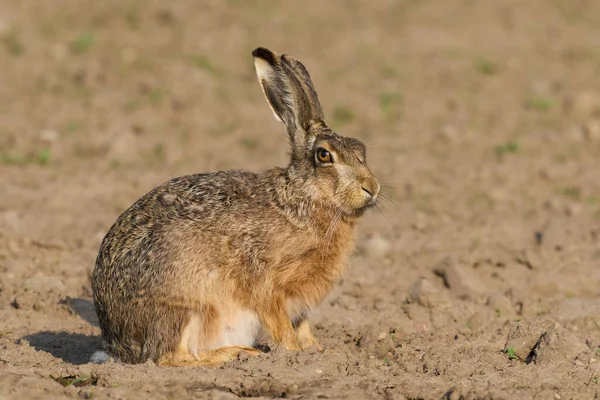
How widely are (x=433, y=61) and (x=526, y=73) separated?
4.22ft

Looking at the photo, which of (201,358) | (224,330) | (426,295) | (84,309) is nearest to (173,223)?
(224,330)

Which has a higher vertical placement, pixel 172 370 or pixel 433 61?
pixel 433 61

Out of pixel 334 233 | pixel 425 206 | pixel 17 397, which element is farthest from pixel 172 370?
Answer: pixel 425 206

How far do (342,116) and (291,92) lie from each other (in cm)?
→ 580

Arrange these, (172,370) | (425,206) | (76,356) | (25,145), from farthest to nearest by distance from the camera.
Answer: (25,145) < (425,206) < (76,356) < (172,370)

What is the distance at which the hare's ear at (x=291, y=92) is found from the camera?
241 inches

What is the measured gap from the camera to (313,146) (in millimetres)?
6078

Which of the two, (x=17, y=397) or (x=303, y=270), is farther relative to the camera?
(x=303, y=270)

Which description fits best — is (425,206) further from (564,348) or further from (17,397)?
(17,397)

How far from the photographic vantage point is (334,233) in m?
5.96

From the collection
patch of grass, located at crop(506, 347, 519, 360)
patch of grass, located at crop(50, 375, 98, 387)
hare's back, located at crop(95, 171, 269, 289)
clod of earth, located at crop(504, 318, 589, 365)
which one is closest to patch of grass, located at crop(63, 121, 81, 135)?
hare's back, located at crop(95, 171, 269, 289)

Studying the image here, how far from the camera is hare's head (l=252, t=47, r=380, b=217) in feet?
19.4

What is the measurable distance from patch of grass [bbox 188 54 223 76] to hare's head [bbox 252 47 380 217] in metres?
6.81

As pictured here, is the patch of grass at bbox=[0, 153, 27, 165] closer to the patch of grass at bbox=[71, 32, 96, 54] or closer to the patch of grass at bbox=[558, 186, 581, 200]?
the patch of grass at bbox=[71, 32, 96, 54]
